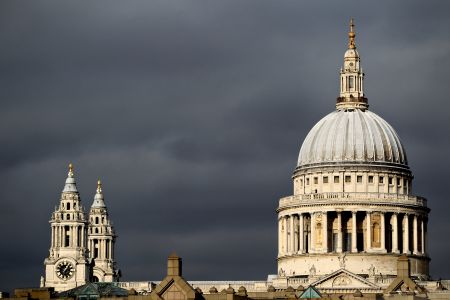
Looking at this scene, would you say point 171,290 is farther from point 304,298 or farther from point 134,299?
point 304,298

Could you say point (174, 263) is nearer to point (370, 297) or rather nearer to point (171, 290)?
point (171, 290)

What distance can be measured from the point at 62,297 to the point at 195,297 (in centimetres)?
2962

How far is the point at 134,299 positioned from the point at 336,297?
21137 mm

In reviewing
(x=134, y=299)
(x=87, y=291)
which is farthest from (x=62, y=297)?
(x=134, y=299)

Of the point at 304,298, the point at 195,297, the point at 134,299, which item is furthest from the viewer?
the point at 304,298

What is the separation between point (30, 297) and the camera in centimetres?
19138

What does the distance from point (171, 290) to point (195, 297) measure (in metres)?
3.01

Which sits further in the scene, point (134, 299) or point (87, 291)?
point (87, 291)

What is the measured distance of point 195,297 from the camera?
169m

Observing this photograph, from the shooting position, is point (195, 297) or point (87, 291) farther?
point (87, 291)

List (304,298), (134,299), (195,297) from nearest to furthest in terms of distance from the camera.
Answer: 1. (195,297)
2. (134,299)
3. (304,298)

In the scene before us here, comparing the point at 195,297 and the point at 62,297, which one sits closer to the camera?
the point at 195,297

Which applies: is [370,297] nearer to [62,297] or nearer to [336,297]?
[336,297]

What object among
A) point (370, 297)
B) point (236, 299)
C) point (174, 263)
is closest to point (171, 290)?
point (174, 263)
